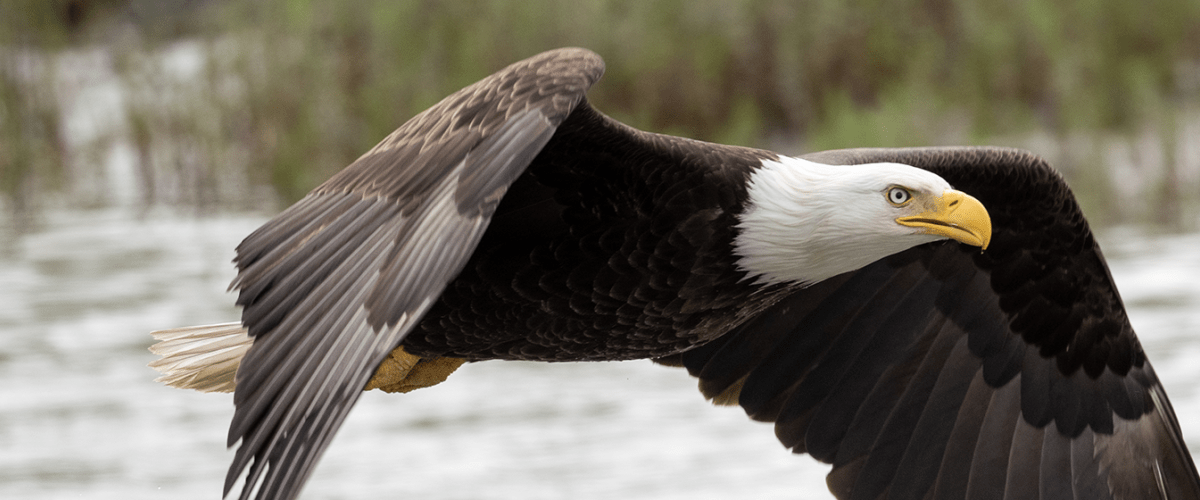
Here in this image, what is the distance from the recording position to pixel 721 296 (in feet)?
12.3

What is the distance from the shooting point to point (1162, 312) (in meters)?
11.2

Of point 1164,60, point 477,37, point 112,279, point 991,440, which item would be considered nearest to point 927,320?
point 991,440

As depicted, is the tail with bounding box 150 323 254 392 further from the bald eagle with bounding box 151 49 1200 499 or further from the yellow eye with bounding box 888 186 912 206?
the yellow eye with bounding box 888 186 912 206

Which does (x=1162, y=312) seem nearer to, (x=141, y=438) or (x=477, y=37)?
(x=477, y=37)

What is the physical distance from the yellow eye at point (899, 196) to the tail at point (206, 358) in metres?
1.98

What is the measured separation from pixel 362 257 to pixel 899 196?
1.45 metres

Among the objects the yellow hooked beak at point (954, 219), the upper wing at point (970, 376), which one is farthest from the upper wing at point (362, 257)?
the upper wing at point (970, 376)

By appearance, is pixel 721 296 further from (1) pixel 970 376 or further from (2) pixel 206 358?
(2) pixel 206 358

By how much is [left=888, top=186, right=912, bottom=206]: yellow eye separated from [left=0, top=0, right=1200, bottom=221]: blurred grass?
7.70 meters

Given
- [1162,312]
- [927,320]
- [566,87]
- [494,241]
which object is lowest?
[1162,312]

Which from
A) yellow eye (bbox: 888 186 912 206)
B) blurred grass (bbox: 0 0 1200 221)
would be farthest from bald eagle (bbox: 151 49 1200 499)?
blurred grass (bbox: 0 0 1200 221)

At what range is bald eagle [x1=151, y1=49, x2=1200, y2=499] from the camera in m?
3.08

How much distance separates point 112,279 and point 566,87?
10.9 meters

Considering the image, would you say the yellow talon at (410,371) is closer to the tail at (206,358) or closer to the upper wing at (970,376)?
Result: the tail at (206,358)
